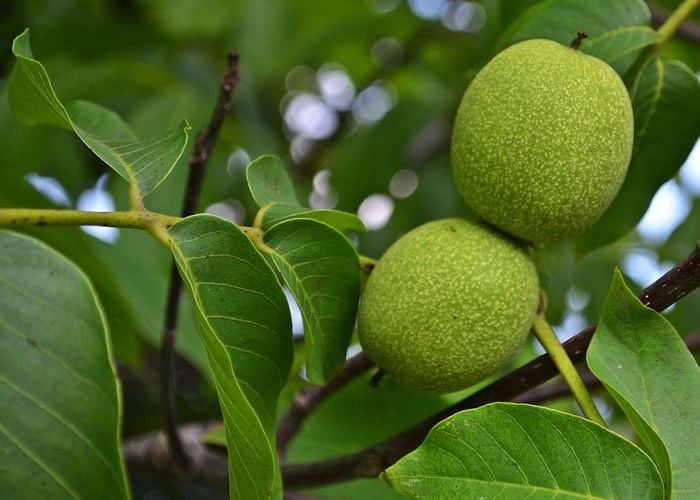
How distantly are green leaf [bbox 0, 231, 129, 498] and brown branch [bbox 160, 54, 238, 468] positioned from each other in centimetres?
15

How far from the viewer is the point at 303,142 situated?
9.03 feet

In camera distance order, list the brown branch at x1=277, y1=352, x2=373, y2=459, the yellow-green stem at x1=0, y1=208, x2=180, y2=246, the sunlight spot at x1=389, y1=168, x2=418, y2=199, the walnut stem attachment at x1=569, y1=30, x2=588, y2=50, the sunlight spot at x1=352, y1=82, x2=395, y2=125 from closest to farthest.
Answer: the yellow-green stem at x1=0, y1=208, x2=180, y2=246, the walnut stem attachment at x1=569, y1=30, x2=588, y2=50, the brown branch at x1=277, y1=352, x2=373, y2=459, the sunlight spot at x1=389, y1=168, x2=418, y2=199, the sunlight spot at x1=352, y1=82, x2=395, y2=125

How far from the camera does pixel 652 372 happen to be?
0.75 m

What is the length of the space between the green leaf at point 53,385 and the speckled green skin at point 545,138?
42 cm

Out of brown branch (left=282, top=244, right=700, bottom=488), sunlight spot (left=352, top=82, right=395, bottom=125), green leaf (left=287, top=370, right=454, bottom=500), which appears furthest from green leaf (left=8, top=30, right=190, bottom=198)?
sunlight spot (left=352, top=82, right=395, bottom=125)

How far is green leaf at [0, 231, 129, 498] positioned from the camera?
0.75m

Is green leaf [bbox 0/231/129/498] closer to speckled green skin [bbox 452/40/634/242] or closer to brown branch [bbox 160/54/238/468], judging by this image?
brown branch [bbox 160/54/238/468]

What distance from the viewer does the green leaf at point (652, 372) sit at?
28.3 inches

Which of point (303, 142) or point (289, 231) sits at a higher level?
point (289, 231)

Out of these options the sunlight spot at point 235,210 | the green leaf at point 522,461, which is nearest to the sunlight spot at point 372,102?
the sunlight spot at point 235,210

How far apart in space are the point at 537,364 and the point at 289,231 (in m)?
0.27

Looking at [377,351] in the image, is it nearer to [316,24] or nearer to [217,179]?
[217,179]

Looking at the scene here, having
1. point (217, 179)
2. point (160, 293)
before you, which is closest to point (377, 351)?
point (160, 293)

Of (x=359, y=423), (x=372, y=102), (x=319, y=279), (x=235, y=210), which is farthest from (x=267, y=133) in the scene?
(x=319, y=279)
